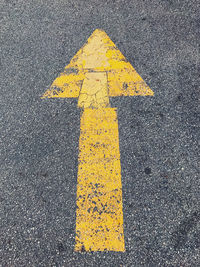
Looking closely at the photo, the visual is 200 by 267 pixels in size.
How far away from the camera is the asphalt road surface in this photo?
181 cm

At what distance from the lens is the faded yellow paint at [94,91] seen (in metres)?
2.41

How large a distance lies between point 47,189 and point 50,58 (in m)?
1.53

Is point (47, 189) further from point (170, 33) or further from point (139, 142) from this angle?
point (170, 33)

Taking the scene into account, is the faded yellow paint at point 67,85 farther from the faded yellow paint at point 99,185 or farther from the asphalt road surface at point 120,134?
the faded yellow paint at point 99,185

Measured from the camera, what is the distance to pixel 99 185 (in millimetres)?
2000

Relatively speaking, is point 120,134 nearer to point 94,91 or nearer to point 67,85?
point 94,91

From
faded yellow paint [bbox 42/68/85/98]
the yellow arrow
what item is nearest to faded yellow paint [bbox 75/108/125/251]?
the yellow arrow

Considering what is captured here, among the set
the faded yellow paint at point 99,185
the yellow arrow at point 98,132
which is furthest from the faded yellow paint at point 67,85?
the faded yellow paint at point 99,185

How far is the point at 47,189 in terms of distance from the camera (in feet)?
6.63

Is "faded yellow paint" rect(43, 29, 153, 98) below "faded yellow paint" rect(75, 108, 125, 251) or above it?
above

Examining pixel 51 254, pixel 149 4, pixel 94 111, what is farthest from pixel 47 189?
pixel 149 4

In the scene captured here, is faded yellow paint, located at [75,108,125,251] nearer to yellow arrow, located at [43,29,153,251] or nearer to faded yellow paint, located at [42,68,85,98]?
yellow arrow, located at [43,29,153,251]

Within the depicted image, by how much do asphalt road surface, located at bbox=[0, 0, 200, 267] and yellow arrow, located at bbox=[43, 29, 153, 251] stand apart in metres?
0.06

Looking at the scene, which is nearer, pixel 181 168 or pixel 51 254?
pixel 51 254
